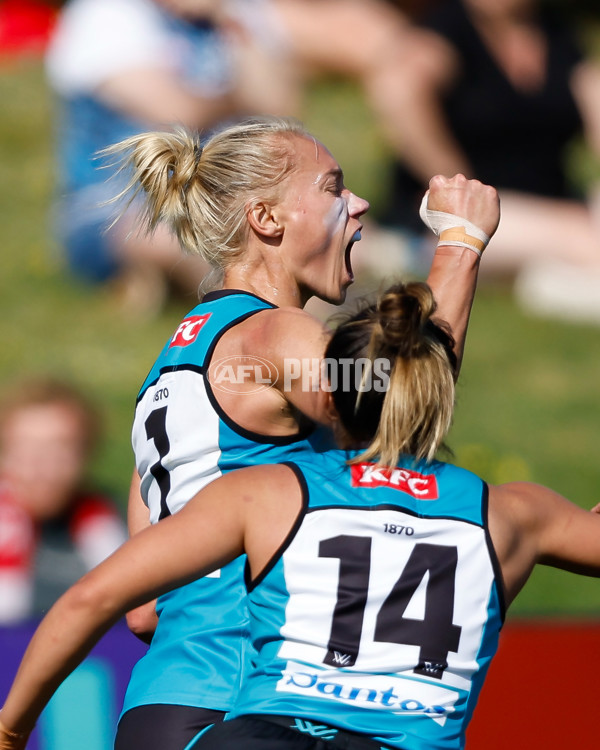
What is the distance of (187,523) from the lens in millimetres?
1809

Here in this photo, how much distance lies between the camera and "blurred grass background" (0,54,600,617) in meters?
5.69

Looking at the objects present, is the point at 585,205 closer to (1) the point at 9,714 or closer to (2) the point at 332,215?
(2) the point at 332,215

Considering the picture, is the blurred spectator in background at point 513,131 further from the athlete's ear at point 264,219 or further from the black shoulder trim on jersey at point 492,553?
the black shoulder trim on jersey at point 492,553

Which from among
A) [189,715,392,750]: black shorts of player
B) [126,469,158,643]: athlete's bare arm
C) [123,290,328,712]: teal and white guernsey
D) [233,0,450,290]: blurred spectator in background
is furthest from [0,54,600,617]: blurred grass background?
[189,715,392,750]: black shorts of player

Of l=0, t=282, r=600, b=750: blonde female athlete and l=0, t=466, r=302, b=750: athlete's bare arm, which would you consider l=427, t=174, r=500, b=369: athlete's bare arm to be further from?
l=0, t=466, r=302, b=750: athlete's bare arm

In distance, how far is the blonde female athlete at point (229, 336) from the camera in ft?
6.60

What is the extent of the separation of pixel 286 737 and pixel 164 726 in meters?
0.30

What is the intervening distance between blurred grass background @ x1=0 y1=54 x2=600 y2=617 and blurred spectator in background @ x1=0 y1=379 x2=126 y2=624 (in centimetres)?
65

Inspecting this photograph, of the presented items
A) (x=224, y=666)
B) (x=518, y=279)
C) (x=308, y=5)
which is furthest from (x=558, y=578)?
(x=308, y=5)

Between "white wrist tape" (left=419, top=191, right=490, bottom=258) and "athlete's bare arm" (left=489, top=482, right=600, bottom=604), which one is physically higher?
"white wrist tape" (left=419, top=191, right=490, bottom=258)

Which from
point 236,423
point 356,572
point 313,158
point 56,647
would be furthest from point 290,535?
point 313,158

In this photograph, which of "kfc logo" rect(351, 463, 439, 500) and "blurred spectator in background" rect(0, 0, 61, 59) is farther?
"blurred spectator in background" rect(0, 0, 61, 59)

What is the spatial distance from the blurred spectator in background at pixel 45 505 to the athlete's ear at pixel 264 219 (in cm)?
242

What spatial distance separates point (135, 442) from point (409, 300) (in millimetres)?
717
